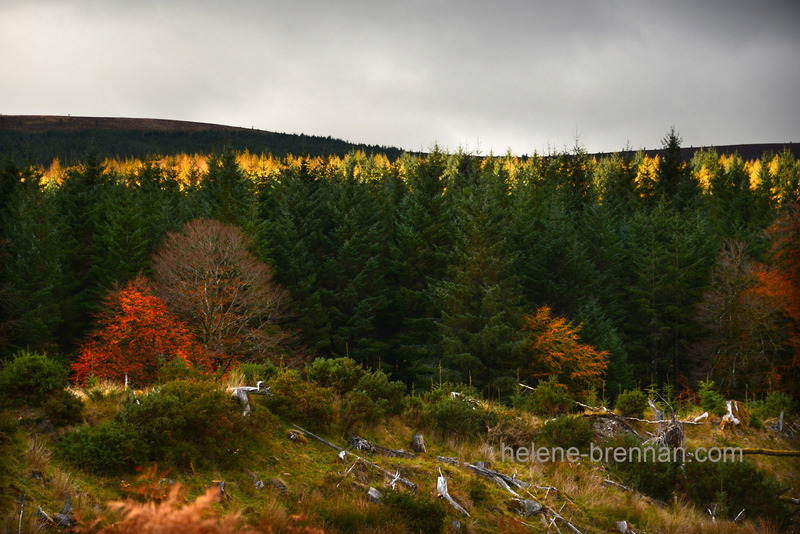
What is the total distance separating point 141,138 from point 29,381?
18876cm

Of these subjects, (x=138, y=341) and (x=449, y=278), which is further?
(x=449, y=278)

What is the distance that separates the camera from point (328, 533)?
5.71 m

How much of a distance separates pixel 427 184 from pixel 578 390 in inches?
744

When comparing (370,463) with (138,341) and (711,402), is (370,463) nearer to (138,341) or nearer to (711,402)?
(711,402)

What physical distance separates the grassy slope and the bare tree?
56.4 feet

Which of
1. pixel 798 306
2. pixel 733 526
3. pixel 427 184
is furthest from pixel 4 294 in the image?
pixel 798 306

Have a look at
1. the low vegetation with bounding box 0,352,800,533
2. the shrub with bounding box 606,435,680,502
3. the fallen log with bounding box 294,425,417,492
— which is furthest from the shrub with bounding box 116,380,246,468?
the shrub with bounding box 606,435,680,502

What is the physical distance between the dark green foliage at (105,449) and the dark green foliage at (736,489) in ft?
34.9

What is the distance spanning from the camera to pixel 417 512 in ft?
20.9

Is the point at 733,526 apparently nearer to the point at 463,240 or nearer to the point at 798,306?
the point at 463,240

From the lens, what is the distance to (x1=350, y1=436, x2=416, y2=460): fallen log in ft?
28.3

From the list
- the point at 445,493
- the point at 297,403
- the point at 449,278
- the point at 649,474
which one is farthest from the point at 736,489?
the point at 449,278

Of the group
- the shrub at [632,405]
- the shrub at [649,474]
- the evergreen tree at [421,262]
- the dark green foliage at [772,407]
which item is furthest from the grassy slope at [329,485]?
the evergreen tree at [421,262]

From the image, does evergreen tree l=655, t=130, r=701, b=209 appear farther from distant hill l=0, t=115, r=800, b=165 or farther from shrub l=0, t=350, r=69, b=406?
distant hill l=0, t=115, r=800, b=165
